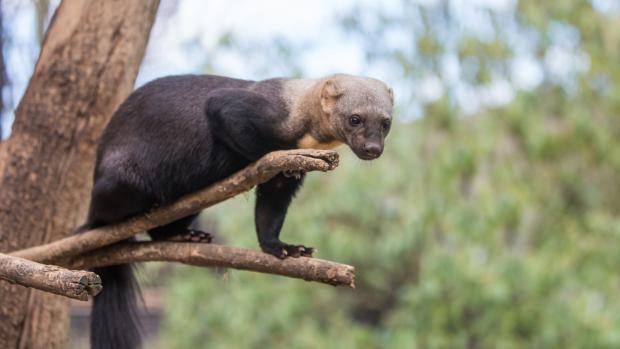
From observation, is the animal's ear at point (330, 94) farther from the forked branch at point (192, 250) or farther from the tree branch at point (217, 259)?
the tree branch at point (217, 259)

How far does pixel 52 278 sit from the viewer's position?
3.06m

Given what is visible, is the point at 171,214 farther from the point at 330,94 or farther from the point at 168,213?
the point at 330,94

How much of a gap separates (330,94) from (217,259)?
3.43 feet

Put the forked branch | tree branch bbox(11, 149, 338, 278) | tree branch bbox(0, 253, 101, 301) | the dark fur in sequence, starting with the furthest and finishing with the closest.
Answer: the dark fur → the forked branch → tree branch bbox(11, 149, 338, 278) → tree branch bbox(0, 253, 101, 301)

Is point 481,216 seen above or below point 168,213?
above

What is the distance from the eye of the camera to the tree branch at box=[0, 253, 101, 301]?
3002 millimetres

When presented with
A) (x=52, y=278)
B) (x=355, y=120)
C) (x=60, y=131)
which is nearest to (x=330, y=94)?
(x=355, y=120)

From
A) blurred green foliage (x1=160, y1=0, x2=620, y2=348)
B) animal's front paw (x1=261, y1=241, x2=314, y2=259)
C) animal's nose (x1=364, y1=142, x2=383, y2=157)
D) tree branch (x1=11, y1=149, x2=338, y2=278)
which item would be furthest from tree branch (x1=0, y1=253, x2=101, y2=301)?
blurred green foliage (x1=160, y1=0, x2=620, y2=348)

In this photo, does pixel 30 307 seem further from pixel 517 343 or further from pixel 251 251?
pixel 517 343

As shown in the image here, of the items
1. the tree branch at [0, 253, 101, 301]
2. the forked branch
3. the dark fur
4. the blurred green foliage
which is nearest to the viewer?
the tree branch at [0, 253, 101, 301]

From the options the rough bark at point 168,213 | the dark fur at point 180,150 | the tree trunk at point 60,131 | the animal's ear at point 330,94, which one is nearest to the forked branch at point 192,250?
the rough bark at point 168,213

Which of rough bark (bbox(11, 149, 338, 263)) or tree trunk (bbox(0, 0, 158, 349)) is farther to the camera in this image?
tree trunk (bbox(0, 0, 158, 349))

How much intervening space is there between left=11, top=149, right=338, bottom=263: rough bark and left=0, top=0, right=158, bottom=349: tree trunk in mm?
344

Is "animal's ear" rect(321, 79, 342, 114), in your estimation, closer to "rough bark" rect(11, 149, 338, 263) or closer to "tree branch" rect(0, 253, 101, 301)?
"rough bark" rect(11, 149, 338, 263)
